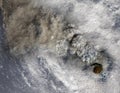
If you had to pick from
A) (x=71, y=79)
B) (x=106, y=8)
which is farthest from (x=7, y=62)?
(x=106, y=8)

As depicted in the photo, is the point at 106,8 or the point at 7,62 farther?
the point at 7,62

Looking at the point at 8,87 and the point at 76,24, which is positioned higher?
the point at 76,24

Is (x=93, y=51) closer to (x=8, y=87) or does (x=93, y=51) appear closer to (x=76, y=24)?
(x=76, y=24)

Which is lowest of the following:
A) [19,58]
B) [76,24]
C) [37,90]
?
[37,90]

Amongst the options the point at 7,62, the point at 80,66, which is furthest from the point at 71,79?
the point at 7,62

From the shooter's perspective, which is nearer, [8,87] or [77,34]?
[77,34]

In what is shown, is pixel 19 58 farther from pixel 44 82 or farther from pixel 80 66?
pixel 80 66
